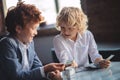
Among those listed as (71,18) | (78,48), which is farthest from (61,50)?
(71,18)

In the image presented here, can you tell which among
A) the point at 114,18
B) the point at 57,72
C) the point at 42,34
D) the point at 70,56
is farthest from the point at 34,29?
the point at 42,34

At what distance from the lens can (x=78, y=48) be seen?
2.35m

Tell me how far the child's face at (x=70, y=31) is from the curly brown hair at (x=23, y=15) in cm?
51

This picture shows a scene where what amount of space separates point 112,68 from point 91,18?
199 cm

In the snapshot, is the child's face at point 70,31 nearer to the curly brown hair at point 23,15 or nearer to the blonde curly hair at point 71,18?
the blonde curly hair at point 71,18

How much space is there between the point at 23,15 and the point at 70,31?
2.04 ft

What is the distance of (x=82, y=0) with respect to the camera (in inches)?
149

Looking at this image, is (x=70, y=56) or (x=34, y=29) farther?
(x=70, y=56)

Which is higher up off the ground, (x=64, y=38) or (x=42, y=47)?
(x=64, y=38)

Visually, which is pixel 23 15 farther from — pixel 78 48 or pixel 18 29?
pixel 78 48

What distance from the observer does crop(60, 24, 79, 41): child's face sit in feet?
7.50

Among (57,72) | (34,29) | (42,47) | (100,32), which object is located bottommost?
(42,47)

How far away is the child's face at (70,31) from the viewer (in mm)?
2287

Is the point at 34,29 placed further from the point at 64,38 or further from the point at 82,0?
the point at 82,0
